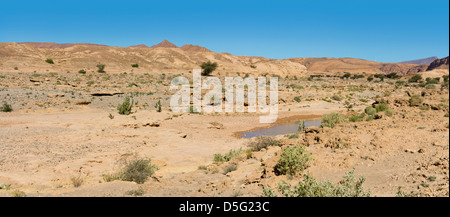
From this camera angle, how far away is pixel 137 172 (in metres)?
8.34

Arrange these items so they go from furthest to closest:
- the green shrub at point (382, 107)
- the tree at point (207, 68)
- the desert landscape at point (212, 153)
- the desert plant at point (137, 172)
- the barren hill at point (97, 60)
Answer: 1. the tree at point (207, 68)
2. the barren hill at point (97, 60)
3. the green shrub at point (382, 107)
4. the desert plant at point (137, 172)
5. the desert landscape at point (212, 153)

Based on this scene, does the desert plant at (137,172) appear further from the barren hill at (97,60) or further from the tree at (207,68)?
the tree at (207,68)

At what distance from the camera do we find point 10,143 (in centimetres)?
1112

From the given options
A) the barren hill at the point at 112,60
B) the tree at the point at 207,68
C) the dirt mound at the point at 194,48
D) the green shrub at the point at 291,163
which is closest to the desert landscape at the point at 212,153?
the green shrub at the point at 291,163

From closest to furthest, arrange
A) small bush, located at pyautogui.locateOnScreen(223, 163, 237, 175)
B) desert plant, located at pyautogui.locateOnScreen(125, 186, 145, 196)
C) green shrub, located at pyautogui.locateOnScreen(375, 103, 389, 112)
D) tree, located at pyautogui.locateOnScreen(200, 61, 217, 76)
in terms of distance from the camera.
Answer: desert plant, located at pyautogui.locateOnScreen(125, 186, 145, 196) < small bush, located at pyautogui.locateOnScreen(223, 163, 237, 175) < green shrub, located at pyautogui.locateOnScreen(375, 103, 389, 112) < tree, located at pyautogui.locateOnScreen(200, 61, 217, 76)

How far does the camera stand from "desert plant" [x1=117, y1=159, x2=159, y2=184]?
8.18 m

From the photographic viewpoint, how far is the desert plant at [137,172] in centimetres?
818

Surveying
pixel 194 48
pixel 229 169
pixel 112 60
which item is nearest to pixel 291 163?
pixel 229 169

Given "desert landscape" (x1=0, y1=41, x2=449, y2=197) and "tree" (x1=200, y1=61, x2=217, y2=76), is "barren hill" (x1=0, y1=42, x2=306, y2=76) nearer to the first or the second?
"tree" (x1=200, y1=61, x2=217, y2=76)

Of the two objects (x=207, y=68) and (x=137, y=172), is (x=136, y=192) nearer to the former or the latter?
(x=137, y=172)

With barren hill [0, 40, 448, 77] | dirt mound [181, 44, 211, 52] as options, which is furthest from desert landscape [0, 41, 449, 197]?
dirt mound [181, 44, 211, 52]

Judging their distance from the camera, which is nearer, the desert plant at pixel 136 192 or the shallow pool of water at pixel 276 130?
the desert plant at pixel 136 192

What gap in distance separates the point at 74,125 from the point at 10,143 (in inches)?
175

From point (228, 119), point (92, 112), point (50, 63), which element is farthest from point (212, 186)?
point (50, 63)
